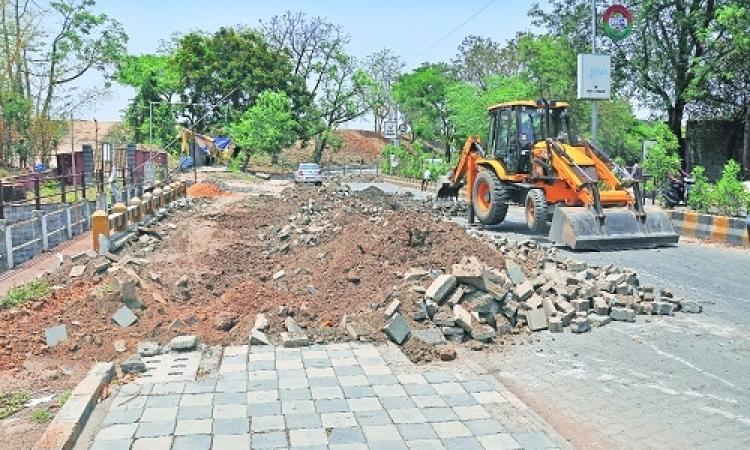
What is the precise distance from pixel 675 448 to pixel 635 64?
23685 mm

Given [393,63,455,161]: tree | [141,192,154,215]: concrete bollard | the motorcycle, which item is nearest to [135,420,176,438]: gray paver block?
[141,192,154,215]: concrete bollard

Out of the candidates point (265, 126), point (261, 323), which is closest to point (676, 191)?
point (261, 323)

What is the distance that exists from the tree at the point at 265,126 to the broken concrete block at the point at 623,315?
1713 inches

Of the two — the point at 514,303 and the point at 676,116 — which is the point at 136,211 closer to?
the point at 514,303

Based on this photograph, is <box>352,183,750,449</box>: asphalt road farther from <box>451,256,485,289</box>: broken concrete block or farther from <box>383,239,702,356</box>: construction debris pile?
<box>451,256,485,289</box>: broken concrete block

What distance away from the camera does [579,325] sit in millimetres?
7703

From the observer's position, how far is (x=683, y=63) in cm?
2500

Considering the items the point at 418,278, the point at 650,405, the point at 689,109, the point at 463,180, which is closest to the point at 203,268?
the point at 418,278

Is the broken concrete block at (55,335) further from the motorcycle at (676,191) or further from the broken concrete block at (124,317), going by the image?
the motorcycle at (676,191)

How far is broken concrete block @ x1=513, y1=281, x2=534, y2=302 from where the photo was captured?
8.11 metres


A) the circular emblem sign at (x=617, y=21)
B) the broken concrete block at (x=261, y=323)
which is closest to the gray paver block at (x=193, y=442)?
the broken concrete block at (x=261, y=323)

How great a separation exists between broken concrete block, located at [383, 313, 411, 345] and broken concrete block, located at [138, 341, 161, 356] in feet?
7.59

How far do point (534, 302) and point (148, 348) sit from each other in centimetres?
433

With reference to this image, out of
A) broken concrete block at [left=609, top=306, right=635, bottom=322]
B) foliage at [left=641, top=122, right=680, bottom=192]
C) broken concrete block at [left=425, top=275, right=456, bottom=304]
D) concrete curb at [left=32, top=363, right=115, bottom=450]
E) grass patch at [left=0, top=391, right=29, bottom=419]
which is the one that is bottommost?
grass patch at [left=0, top=391, right=29, bottom=419]
